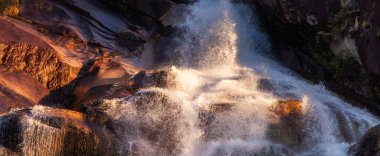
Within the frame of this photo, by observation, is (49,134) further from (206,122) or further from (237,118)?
(237,118)

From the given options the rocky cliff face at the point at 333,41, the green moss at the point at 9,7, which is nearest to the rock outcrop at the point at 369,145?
the rocky cliff face at the point at 333,41

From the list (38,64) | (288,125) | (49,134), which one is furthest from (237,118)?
(38,64)

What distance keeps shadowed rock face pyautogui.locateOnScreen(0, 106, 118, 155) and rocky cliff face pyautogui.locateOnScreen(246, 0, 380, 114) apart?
7414mm

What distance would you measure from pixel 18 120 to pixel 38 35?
5433 mm

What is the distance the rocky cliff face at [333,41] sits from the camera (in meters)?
14.4

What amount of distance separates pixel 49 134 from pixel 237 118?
4.53 metres

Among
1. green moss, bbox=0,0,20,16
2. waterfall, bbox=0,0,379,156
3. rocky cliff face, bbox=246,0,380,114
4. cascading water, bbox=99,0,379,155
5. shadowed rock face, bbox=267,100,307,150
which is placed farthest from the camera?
green moss, bbox=0,0,20,16

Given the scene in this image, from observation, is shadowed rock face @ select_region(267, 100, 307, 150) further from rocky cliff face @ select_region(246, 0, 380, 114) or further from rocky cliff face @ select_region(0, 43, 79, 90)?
rocky cliff face @ select_region(0, 43, 79, 90)

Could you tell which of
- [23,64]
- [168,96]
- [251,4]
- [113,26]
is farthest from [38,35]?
[251,4]

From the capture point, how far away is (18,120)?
11031 millimetres

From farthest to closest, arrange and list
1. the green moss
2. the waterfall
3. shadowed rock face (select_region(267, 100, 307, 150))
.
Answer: the green moss, shadowed rock face (select_region(267, 100, 307, 150)), the waterfall

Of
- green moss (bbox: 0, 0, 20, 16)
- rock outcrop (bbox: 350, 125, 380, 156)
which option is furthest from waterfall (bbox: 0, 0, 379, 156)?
green moss (bbox: 0, 0, 20, 16)

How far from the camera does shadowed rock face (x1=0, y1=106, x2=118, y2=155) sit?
10961mm

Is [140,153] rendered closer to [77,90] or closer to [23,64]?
[77,90]
